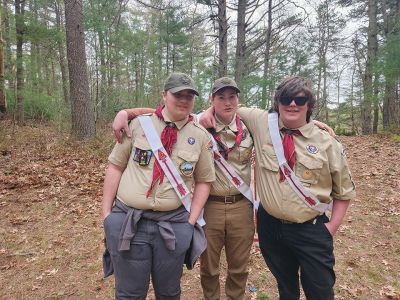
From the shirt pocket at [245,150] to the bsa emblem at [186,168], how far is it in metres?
0.63

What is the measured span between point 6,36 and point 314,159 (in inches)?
563

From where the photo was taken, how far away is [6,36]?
41.3 ft

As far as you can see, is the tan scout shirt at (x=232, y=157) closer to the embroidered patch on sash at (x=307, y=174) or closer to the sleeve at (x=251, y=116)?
→ the sleeve at (x=251, y=116)

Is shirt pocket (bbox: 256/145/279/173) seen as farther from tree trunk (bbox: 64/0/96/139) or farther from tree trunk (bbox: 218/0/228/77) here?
tree trunk (bbox: 218/0/228/77)

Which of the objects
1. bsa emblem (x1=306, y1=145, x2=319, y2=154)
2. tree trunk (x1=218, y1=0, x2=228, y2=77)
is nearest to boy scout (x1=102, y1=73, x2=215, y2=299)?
bsa emblem (x1=306, y1=145, x2=319, y2=154)

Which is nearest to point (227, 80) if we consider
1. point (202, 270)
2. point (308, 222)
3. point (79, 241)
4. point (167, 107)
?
point (167, 107)

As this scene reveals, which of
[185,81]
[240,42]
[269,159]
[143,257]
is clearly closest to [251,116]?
[269,159]

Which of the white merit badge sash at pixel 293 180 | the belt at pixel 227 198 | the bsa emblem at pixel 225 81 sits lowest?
the belt at pixel 227 198

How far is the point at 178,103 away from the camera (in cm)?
240

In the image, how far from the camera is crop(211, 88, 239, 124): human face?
2783 millimetres

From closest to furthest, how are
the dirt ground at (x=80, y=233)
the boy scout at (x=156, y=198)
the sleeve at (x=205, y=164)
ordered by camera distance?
1. the boy scout at (x=156, y=198)
2. the sleeve at (x=205, y=164)
3. the dirt ground at (x=80, y=233)

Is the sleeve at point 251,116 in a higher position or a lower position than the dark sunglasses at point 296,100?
lower

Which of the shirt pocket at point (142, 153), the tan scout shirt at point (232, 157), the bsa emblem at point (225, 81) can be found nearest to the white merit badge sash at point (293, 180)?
the tan scout shirt at point (232, 157)

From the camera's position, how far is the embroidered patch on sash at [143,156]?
234 centimetres
